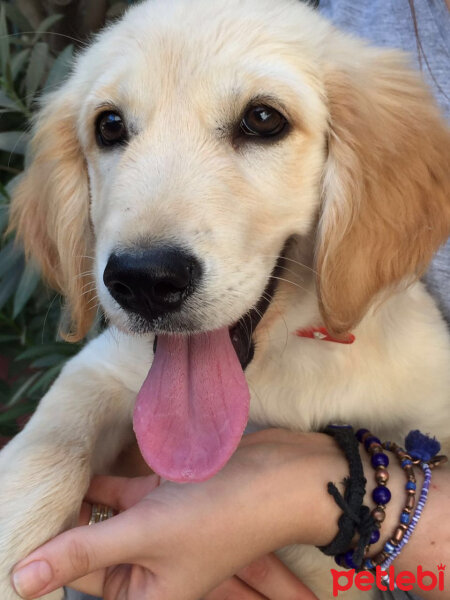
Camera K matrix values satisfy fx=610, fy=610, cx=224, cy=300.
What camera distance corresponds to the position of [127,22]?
1376mm

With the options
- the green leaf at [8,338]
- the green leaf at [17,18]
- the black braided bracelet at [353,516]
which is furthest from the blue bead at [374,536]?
the green leaf at [17,18]

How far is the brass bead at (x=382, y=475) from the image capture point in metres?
1.28

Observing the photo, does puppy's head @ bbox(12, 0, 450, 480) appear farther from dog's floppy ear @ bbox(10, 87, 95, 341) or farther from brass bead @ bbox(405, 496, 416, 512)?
brass bead @ bbox(405, 496, 416, 512)

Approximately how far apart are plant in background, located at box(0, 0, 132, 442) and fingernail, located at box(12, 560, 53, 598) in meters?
1.05

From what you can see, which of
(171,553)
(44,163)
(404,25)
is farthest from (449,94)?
(171,553)

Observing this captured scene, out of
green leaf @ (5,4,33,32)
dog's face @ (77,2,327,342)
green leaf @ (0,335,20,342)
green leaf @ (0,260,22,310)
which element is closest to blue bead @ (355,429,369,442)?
dog's face @ (77,2,327,342)

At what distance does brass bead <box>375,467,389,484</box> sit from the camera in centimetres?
128

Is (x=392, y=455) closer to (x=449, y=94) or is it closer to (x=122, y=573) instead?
(x=122, y=573)

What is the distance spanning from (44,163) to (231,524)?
96 cm

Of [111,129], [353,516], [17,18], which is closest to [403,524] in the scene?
[353,516]

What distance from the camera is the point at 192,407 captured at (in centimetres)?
121

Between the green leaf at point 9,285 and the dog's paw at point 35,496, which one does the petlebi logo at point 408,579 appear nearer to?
the dog's paw at point 35,496

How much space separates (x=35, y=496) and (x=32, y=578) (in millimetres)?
190

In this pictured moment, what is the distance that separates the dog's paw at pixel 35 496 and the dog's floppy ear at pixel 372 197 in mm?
634
